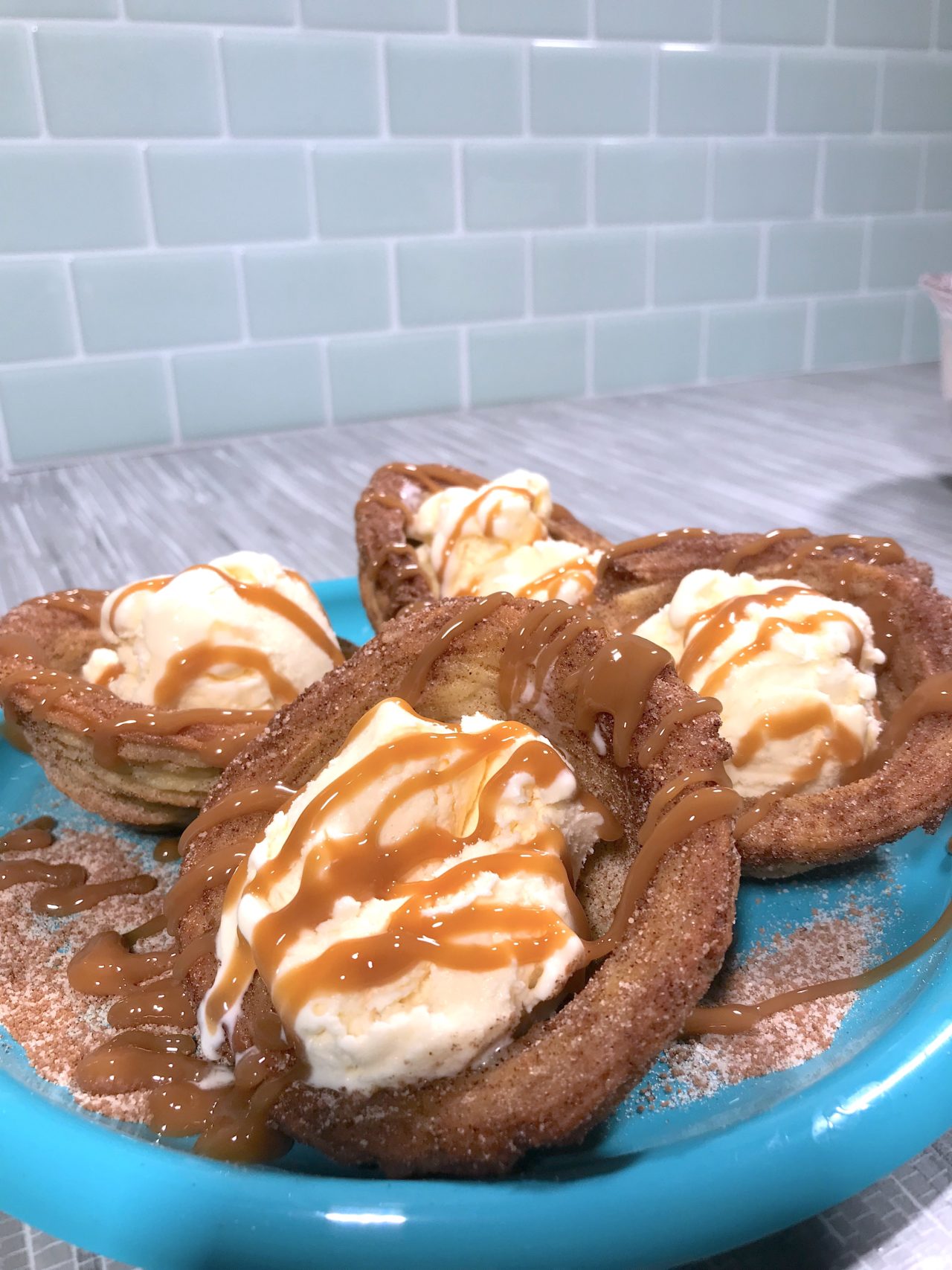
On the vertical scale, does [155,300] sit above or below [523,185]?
below

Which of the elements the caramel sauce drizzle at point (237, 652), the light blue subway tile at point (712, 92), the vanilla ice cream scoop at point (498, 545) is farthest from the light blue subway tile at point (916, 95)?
the caramel sauce drizzle at point (237, 652)

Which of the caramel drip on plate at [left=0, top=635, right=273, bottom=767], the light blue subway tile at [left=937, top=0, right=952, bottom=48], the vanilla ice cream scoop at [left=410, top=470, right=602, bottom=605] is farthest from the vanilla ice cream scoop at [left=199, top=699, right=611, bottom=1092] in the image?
the light blue subway tile at [left=937, top=0, right=952, bottom=48]

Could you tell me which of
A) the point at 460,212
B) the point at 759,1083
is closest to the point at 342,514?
the point at 460,212

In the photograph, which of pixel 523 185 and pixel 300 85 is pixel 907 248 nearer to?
pixel 523 185

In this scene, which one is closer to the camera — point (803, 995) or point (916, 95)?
point (803, 995)

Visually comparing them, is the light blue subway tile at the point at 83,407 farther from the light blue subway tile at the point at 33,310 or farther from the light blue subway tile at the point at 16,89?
the light blue subway tile at the point at 16,89

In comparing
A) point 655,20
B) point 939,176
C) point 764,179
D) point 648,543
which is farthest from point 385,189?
point 939,176

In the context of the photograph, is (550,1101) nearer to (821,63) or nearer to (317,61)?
(317,61)
